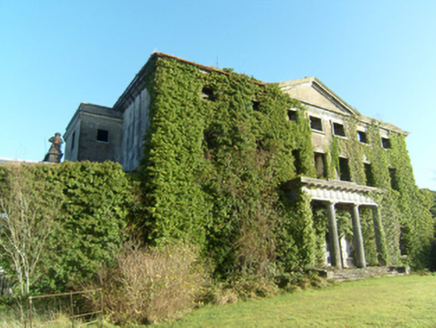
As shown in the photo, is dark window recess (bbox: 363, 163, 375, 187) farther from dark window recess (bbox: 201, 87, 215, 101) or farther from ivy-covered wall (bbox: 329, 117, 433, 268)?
dark window recess (bbox: 201, 87, 215, 101)

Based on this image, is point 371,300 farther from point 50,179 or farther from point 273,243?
point 50,179

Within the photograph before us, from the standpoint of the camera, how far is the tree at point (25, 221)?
11.3 m

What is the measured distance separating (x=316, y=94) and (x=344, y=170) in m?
5.87

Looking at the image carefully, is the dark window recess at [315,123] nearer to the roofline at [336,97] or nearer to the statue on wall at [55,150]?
the roofline at [336,97]

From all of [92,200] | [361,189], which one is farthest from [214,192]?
[361,189]

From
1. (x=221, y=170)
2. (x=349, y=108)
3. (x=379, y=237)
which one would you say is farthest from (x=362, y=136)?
(x=221, y=170)

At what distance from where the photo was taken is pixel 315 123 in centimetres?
2311

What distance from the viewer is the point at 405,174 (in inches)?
1038

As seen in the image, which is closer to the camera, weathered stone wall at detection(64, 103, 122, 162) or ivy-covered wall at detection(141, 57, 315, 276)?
ivy-covered wall at detection(141, 57, 315, 276)

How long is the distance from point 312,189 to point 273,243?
4031 millimetres

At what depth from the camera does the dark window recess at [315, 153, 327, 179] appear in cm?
2184

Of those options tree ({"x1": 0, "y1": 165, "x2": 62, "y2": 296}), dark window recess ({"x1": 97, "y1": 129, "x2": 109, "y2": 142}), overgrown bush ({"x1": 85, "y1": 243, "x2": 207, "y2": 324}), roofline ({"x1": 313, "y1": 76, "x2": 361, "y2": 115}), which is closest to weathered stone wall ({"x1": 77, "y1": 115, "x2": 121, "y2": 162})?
dark window recess ({"x1": 97, "y1": 129, "x2": 109, "y2": 142})

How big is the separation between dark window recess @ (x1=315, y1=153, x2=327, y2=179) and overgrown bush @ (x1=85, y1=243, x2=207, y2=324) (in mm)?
13549

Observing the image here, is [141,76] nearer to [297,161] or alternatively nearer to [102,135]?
[102,135]
